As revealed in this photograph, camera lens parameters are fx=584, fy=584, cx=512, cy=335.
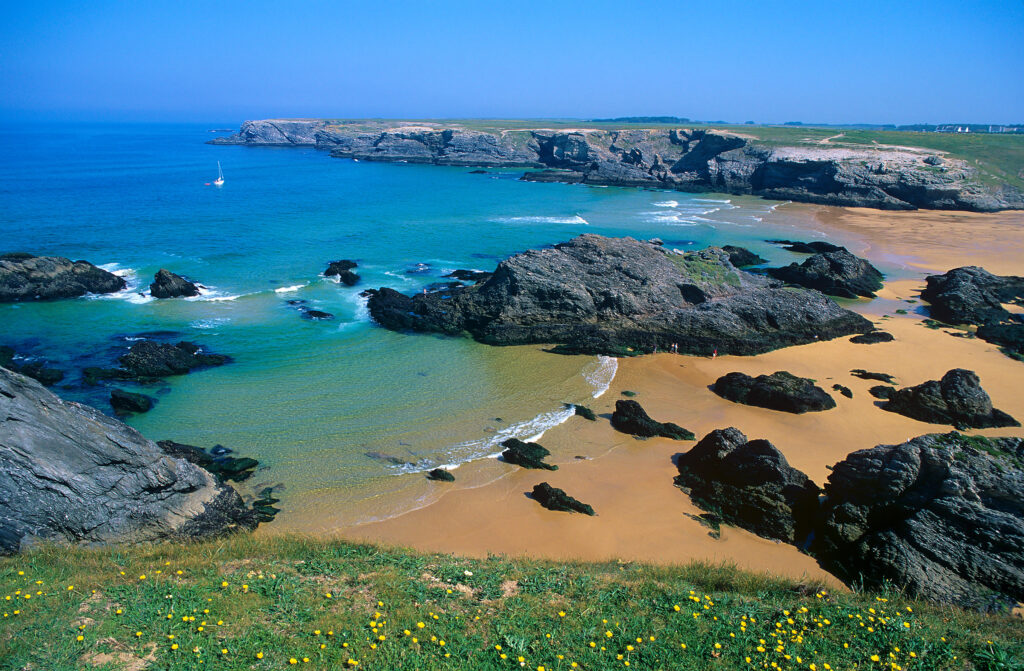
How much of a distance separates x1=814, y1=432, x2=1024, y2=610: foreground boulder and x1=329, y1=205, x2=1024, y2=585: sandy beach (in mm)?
1184

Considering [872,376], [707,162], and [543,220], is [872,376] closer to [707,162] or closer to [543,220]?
[543,220]

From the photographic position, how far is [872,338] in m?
25.4

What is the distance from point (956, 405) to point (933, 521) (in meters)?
9.42

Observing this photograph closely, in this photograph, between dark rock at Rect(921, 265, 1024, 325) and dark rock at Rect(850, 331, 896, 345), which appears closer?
dark rock at Rect(850, 331, 896, 345)

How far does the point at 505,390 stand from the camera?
67.5 ft

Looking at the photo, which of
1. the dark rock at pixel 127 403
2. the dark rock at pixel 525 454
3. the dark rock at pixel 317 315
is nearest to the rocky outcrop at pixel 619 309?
the dark rock at pixel 317 315

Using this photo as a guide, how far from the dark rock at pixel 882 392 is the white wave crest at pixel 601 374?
8.82 metres

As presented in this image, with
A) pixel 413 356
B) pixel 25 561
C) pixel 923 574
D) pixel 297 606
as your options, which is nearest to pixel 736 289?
pixel 413 356

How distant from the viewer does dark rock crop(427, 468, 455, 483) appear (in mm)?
15023

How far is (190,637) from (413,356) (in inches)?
652

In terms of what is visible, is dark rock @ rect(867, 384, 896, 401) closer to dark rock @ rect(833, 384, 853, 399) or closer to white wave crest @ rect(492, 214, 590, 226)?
dark rock @ rect(833, 384, 853, 399)

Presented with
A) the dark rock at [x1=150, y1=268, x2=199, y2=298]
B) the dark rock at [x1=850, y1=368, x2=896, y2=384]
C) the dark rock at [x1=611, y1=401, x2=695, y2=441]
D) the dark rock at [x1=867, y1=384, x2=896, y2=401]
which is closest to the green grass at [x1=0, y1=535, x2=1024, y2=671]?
the dark rock at [x1=611, y1=401, x2=695, y2=441]

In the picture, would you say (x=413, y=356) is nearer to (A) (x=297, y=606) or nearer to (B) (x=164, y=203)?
(A) (x=297, y=606)

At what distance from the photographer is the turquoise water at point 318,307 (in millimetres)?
16844
